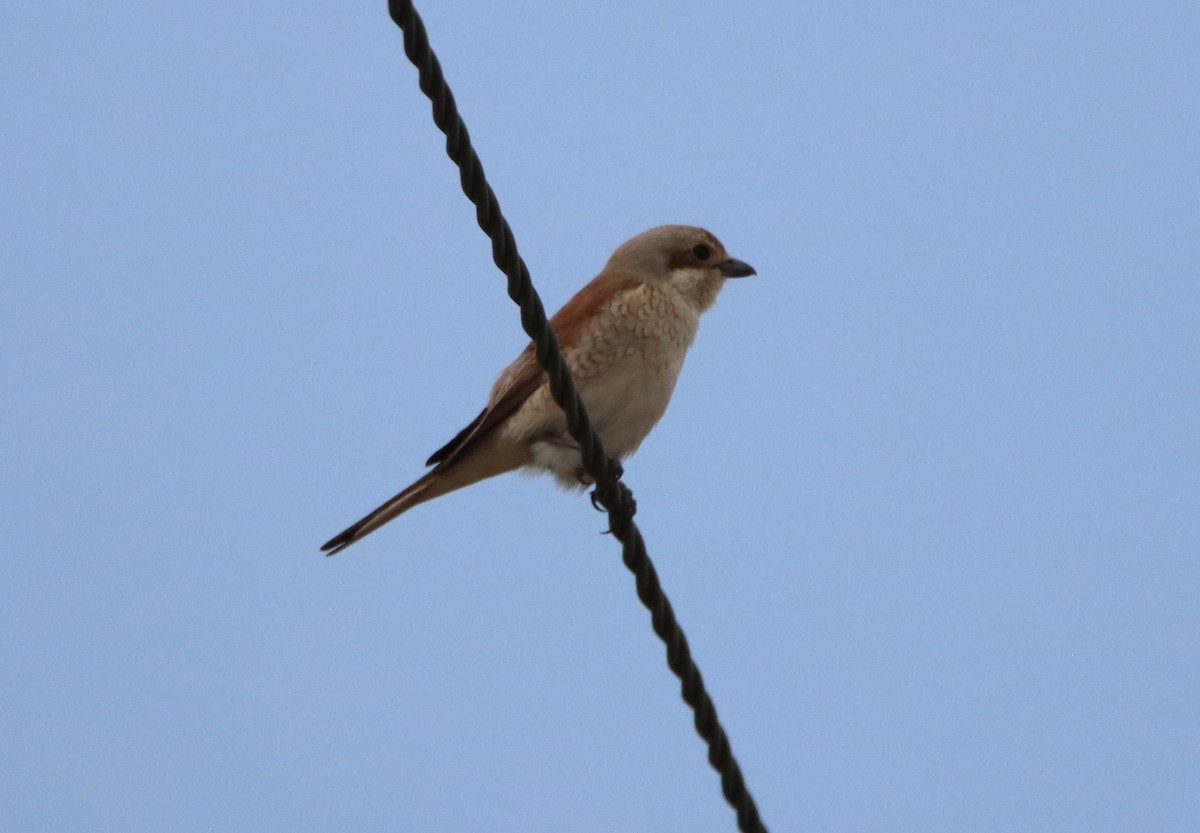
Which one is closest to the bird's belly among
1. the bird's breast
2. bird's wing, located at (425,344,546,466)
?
the bird's breast

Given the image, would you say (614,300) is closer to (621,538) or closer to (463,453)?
(463,453)

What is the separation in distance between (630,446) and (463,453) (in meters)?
0.56

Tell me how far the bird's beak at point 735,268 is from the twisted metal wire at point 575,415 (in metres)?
1.43

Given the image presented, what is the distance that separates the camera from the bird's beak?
5031mm

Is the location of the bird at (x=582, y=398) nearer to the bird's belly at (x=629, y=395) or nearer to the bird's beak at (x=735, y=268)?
the bird's belly at (x=629, y=395)

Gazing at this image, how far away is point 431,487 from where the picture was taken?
4.42 metres

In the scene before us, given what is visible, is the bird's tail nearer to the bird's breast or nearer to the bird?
the bird

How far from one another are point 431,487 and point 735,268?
56.4 inches

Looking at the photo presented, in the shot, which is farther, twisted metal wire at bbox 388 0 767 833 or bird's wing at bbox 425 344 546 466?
bird's wing at bbox 425 344 546 466

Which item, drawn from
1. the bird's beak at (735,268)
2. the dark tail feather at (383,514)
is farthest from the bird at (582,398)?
the bird's beak at (735,268)

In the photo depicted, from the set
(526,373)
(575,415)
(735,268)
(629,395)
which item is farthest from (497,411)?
(575,415)

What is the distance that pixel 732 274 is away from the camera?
5035 millimetres

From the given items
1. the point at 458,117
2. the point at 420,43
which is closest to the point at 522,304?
the point at 458,117

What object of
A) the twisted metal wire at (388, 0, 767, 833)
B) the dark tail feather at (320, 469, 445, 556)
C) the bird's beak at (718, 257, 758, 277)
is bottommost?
the twisted metal wire at (388, 0, 767, 833)
